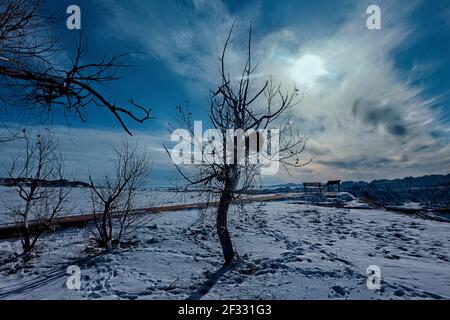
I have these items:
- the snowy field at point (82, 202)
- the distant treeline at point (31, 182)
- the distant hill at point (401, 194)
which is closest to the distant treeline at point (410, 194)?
the distant hill at point (401, 194)

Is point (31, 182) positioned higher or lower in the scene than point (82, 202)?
higher

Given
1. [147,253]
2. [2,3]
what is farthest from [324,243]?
[2,3]

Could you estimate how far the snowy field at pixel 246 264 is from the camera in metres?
4.90

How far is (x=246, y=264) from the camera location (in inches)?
253

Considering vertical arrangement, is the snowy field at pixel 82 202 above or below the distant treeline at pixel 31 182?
below
